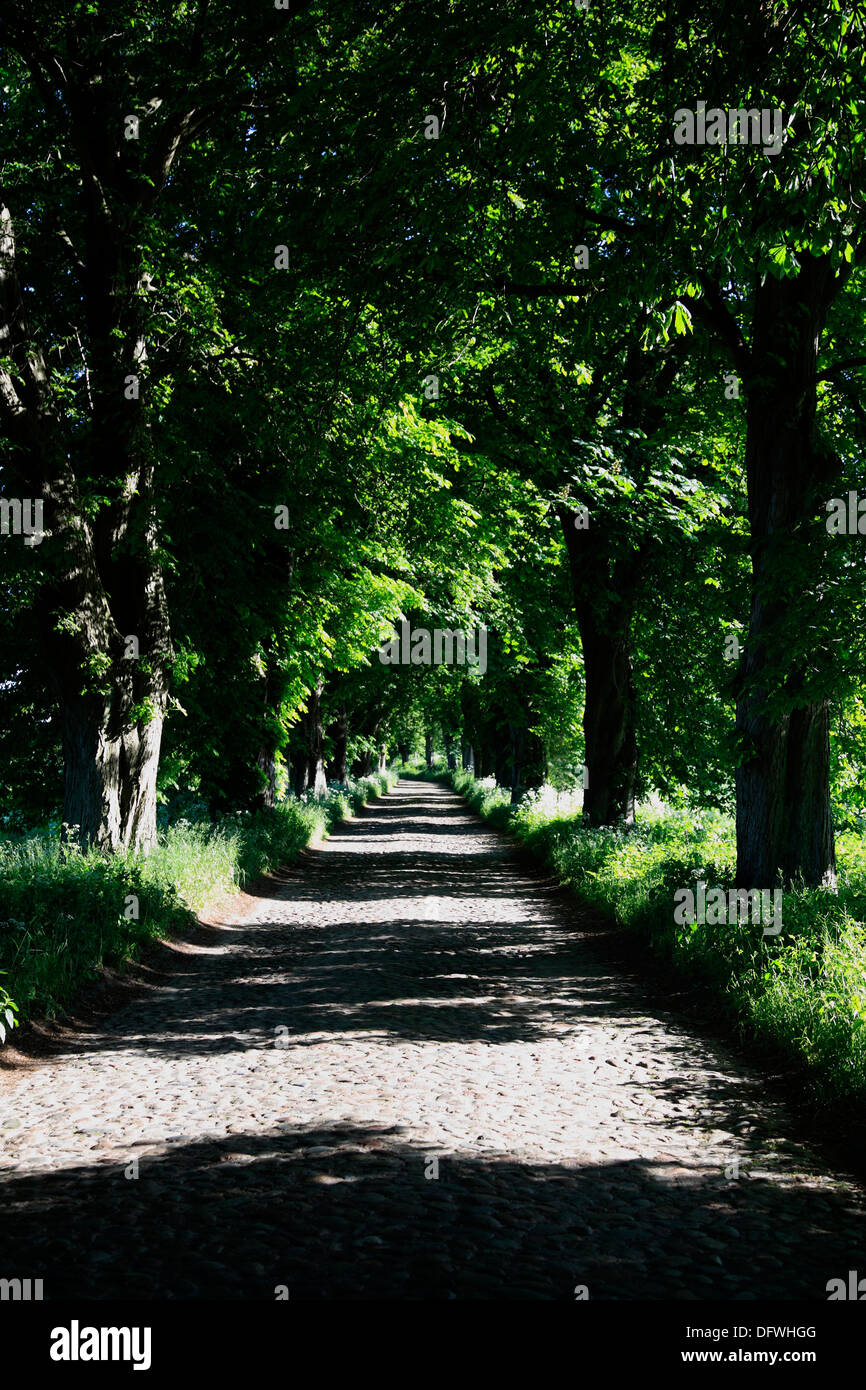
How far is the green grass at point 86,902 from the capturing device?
342 inches

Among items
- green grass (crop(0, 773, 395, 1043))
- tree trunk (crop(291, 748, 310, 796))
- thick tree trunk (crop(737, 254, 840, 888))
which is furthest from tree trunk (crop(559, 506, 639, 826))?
tree trunk (crop(291, 748, 310, 796))

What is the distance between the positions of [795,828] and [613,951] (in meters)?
2.97

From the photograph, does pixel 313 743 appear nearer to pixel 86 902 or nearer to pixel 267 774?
pixel 267 774

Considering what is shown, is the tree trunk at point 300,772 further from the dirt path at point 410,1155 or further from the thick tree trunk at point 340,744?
the dirt path at point 410,1155

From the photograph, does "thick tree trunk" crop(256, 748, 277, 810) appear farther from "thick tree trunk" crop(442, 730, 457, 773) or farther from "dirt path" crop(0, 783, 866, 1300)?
"thick tree trunk" crop(442, 730, 457, 773)

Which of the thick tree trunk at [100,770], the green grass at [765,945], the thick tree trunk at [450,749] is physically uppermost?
the thick tree trunk at [100,770]

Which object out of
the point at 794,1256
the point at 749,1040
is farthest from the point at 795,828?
the point at 794,1256

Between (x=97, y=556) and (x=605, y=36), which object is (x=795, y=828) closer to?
(x=605, y=36)

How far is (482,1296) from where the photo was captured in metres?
4.05

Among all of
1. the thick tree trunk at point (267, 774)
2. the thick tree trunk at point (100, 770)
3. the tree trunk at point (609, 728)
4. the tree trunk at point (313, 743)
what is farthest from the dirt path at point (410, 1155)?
the tree trunk at point (313, 743)

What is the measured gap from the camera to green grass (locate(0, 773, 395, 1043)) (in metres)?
8.69

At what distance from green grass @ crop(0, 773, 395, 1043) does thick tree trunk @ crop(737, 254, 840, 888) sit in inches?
263

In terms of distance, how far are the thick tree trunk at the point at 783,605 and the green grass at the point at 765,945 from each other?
51 cm

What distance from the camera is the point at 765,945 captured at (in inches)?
343
